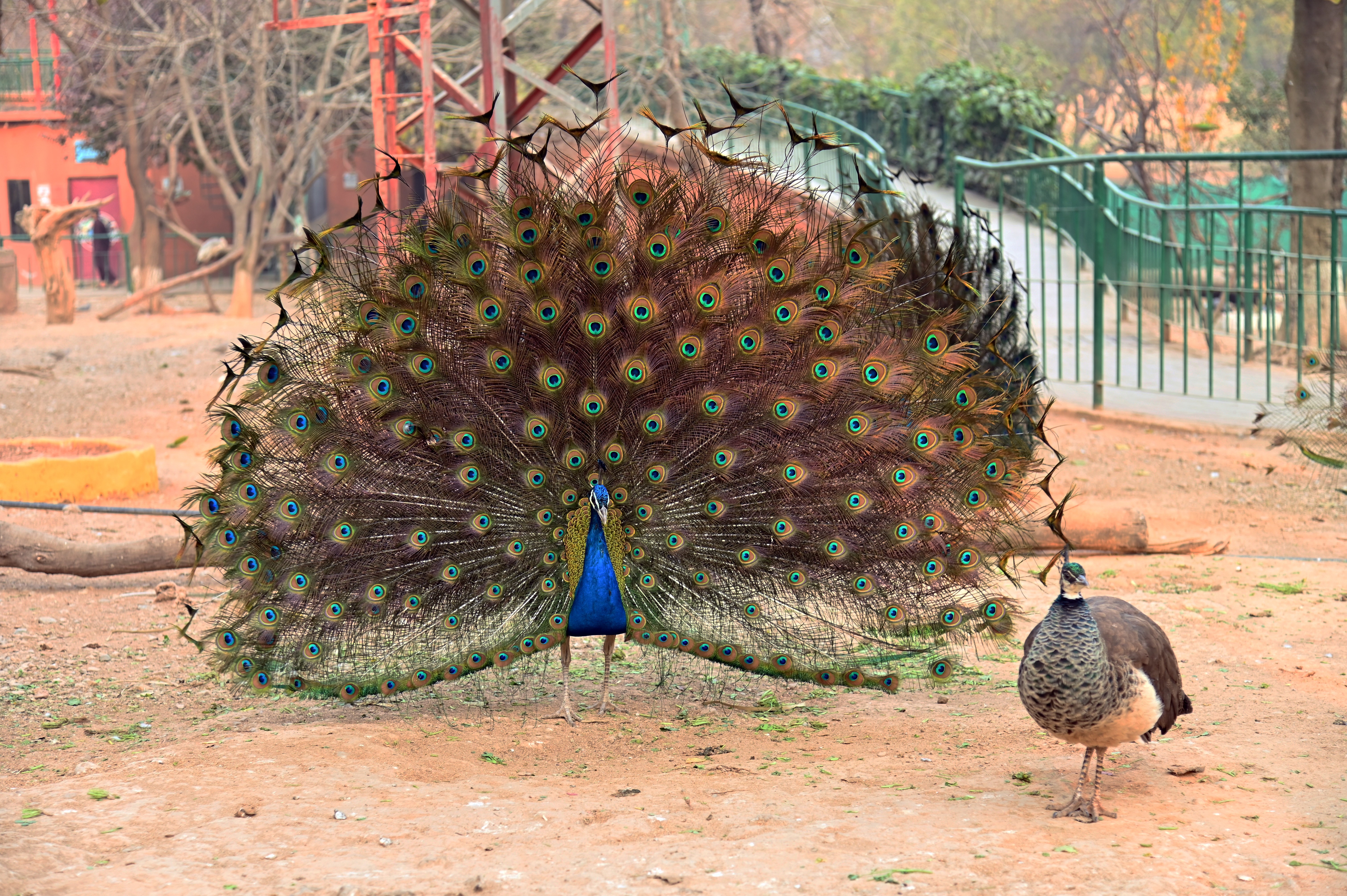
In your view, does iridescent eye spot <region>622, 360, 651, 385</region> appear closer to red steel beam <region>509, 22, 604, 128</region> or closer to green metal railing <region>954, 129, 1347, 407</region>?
green metal railing <region>954, 129, 1347, 407</region>

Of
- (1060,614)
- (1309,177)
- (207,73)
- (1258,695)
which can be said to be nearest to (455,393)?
(1060,614)

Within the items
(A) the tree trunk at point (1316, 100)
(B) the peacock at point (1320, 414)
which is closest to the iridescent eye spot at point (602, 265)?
(B) the peacock at point (1320, 414)

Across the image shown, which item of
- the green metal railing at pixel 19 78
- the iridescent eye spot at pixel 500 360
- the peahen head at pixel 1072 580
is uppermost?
the green metal railing at pixel 19 78

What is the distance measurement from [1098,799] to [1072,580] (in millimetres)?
803

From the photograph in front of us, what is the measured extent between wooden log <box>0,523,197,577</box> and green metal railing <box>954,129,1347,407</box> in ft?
18.8

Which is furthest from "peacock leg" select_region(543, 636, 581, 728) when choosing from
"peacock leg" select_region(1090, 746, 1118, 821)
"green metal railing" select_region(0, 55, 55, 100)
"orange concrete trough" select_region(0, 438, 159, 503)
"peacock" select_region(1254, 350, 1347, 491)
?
"green metal railing" select_region(0, 55, 55, 100)

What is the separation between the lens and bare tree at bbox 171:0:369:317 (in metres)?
19.4

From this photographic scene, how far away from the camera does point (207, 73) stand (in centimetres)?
2195

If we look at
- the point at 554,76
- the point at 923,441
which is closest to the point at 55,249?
the point at 554,76

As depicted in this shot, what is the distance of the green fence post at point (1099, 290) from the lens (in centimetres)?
1326

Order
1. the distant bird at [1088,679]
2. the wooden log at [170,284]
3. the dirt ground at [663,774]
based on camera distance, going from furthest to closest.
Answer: the wooden log at [170,284] → the distant bird at [1088,679] → the dirt ground at [663,774]

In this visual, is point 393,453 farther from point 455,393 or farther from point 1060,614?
point 1060,614

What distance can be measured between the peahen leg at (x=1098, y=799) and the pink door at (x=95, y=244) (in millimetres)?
Result: 27738

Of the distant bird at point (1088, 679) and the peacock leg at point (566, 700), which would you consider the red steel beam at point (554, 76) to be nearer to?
the peacock leg at point (566, 700)
